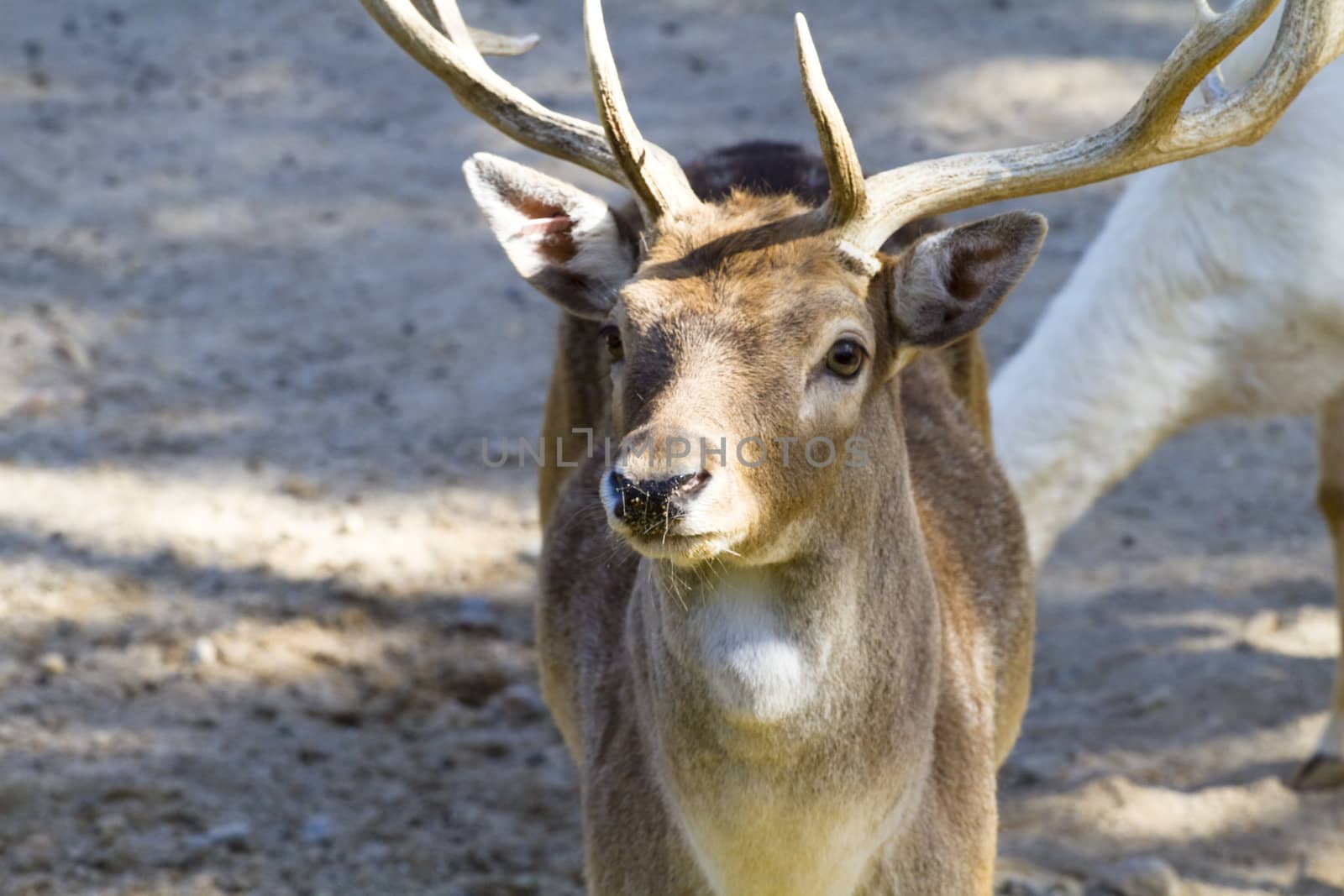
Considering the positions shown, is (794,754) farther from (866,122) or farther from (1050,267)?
(866,122)

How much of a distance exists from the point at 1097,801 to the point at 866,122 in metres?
4.45

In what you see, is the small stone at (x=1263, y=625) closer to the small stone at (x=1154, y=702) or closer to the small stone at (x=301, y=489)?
the small stone at (x=1154, y=702)

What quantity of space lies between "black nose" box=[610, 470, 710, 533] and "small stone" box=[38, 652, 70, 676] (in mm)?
3115

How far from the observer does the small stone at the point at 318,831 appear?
457 centimetres

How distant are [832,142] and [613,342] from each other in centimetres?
53

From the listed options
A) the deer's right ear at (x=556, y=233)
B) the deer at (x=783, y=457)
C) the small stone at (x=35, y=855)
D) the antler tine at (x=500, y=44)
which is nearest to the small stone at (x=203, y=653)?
the small stone at (x=35, y=855)

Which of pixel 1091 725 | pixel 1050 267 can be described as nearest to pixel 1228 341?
pixel 1091 725

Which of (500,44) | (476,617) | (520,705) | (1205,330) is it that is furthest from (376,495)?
(1205,330)

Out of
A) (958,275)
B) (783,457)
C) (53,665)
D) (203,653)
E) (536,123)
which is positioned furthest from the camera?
(203,653)

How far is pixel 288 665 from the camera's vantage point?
5.22 meters

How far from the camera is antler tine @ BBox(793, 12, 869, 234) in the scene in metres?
2.78

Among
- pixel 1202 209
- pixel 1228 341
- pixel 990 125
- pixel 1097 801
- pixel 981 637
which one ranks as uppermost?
pixel 990 125

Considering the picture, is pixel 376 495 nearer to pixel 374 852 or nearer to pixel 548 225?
pixel 374 852

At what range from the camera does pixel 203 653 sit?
517 cm
